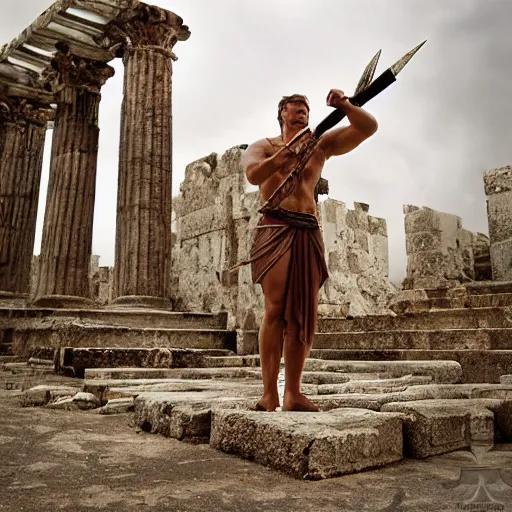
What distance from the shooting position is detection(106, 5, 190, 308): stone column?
754 cm

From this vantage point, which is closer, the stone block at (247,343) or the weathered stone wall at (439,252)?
the stone block at (247,343)

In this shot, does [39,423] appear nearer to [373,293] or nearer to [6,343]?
[6,343]

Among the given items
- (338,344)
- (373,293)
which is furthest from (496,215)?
(338,344)

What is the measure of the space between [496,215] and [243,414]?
8.16 m

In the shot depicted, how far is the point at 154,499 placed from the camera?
1.41 meters

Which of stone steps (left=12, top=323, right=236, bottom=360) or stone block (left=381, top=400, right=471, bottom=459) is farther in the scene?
stone steps (left=12, top=323, right=236, bottom=360)

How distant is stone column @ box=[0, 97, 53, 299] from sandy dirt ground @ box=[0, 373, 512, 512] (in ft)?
30.1

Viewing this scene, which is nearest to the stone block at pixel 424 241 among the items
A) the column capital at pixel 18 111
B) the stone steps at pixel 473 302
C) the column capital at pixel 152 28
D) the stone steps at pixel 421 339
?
the stone steps at pixel 473 302

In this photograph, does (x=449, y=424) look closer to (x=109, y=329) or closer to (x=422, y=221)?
(x=109, y=329)

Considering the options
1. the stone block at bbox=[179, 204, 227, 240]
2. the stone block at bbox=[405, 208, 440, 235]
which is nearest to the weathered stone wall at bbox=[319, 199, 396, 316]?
the stone block at bbox=[405, 208, 440, 235]

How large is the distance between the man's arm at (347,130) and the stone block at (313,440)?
1.20 metres

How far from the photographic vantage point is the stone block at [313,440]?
163 centimetres

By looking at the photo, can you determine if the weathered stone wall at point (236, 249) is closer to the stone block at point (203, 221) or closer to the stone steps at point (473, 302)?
the stone block at point (203, 221)

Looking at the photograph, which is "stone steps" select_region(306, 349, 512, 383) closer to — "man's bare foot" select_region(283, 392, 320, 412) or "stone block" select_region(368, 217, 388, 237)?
"man's bare foot" select_region(283, 392, 320, 412)
